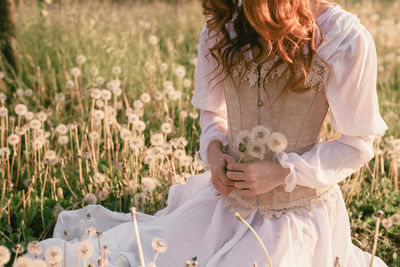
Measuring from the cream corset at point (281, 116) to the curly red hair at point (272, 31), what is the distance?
0.04m

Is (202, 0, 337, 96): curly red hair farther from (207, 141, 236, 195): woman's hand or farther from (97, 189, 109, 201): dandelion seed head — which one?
(97, 189, 109, 201): dandelion seed head

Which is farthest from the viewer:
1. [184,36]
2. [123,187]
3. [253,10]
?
[184,36]

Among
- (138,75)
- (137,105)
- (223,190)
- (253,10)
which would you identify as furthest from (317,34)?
(138,75)

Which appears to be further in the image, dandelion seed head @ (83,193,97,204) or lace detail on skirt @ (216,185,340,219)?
dandelion seed head @ (83,193,97,204)

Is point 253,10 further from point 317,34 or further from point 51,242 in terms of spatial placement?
point 51,242

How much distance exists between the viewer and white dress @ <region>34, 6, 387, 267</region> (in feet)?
5.32

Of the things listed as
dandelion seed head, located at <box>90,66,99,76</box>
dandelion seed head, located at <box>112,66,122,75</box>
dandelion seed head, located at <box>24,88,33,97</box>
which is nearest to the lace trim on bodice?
dandelion seed head, located at <box>112,66,122,75</box>

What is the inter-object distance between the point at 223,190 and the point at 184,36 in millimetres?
4807

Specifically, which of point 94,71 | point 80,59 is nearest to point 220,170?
point 94,71

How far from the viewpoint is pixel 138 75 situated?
4246mm

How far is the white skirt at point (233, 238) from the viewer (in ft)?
5.77

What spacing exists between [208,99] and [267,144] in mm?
463

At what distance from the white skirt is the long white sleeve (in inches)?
7.3

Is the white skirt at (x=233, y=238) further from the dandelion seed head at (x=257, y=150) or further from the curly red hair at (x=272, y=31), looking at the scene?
the curly red hair at (x=272, y=31)
